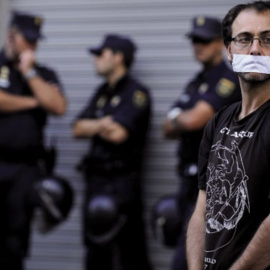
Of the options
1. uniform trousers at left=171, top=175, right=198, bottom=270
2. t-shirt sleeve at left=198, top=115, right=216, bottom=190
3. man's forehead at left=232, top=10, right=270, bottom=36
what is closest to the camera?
man's forehead at left=232, top=10, right=270, bottom=36

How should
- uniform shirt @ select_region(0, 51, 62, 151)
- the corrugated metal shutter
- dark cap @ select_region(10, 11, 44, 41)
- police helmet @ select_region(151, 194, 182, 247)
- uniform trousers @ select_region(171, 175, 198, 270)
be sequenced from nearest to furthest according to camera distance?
uniform trousers @ select_region(171, 175, 198, 270)
police helmet @ select_region(151, 194, 182, 247)
uniform shirt @ select_region(0, 51, 62, 151)
dark cap @ select_region(10, 11, 44, 41)
the corrugated metal shutter

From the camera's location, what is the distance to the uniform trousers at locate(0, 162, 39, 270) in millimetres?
6820

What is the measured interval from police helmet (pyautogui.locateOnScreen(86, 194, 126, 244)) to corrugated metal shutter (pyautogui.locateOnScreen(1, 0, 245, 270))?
556mm

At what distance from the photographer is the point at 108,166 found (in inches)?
272

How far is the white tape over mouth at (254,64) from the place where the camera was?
3260 millimetres

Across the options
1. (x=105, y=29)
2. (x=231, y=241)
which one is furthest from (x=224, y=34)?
(x=105, y=29)

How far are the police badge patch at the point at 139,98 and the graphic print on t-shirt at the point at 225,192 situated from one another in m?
3.56

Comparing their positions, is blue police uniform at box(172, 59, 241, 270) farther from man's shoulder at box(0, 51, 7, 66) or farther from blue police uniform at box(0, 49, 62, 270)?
man's shoulder at box(0, 51, 7, 66)

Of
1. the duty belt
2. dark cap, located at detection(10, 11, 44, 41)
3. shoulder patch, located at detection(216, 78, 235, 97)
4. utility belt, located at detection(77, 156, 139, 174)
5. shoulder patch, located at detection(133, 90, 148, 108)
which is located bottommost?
utility belt, located at detection(77, 156, 139, 174)

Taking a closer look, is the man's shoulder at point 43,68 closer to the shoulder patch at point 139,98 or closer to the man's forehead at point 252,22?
the shoulder patch at point 139,98

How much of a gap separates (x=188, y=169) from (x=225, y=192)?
2.76 meters

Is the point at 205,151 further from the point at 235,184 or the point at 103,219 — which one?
the point at 103,219

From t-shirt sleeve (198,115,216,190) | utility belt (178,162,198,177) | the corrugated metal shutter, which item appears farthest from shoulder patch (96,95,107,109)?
t-shirt sleeve (198,115,216,190)

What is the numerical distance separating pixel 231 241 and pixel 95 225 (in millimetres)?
3637
